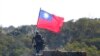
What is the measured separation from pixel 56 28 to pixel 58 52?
6.14 feet

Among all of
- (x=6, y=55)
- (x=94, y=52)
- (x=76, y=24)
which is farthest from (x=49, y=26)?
(x=76, y=24)

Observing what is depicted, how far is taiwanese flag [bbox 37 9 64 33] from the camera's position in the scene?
2261 cm

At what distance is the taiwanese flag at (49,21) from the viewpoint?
890 inches

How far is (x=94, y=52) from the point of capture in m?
70.4

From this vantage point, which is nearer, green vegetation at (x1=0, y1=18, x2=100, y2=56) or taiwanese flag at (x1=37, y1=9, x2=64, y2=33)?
taiwanese flag at (x1=37, y1=9, x2=64, y2=33)

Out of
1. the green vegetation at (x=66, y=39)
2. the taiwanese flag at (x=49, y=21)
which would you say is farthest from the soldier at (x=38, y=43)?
the green vegetation at (x=66, y=39)

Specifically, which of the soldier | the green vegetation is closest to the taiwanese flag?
the soldier

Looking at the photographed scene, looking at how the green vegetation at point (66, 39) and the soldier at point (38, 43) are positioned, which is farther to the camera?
the green vegetation at point (66, 39)

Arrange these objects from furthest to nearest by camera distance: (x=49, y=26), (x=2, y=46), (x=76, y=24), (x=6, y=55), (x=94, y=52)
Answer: (x=76, y=24) < (x=2, y=46) < (x=6, y=55) < (x=94, y=52) < (x=49, y=26)

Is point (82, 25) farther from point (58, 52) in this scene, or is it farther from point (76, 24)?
point (58, 52)

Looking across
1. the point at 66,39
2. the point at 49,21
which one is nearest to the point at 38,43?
the point at 49,21

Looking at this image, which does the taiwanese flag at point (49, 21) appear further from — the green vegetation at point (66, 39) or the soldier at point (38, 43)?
the green vegetation at point (66, 39)

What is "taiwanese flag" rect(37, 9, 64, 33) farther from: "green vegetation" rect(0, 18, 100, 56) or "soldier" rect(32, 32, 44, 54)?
"green vegetation" rect(0, 18, 100, 56)

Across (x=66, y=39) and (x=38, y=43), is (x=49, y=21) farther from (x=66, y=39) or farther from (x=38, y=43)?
(x=66, y=39)
